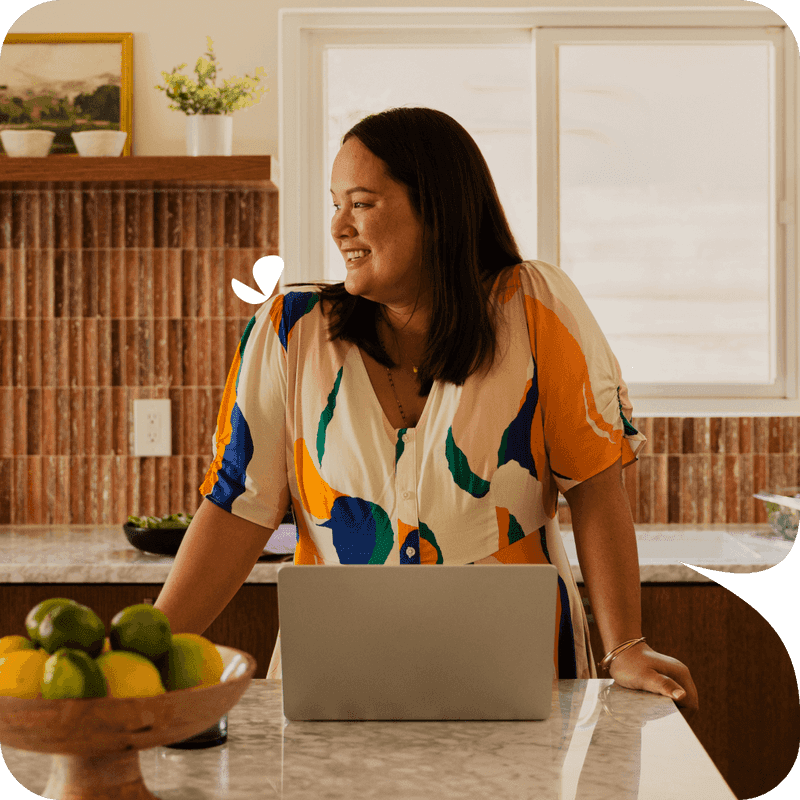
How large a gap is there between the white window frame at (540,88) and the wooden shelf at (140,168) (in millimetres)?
255

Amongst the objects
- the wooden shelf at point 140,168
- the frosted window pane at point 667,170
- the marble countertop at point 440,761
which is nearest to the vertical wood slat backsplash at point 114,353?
the wooden shelf at point 140,168

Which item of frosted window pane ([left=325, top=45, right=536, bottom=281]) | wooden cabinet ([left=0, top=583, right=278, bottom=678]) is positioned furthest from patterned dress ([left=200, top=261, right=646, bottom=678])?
frosted window pane ([left=325, top=45, right=536, bottom=281])

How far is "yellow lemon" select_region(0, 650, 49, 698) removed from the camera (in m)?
0.71

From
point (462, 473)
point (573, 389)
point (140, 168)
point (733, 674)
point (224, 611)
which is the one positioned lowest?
point (733, 674)

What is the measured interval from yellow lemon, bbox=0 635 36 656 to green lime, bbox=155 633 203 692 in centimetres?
12

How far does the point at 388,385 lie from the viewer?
1298mm

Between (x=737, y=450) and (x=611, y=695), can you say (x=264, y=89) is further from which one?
(x=611, y=695)

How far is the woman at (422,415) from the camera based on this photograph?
4.01 feet

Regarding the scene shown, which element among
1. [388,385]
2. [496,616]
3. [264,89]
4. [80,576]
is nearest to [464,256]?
[388,385]

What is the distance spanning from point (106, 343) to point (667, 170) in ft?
5.17

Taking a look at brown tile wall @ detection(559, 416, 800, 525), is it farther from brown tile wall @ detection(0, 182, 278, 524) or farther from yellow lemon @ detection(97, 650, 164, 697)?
yellow lemon @ detection(97, 650, 164, 697)

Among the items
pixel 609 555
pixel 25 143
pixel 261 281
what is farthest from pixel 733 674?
pixel 25 143

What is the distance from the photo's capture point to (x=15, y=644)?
773 millimetres

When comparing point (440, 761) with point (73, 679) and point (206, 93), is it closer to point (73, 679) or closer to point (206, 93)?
point (73, 679)
